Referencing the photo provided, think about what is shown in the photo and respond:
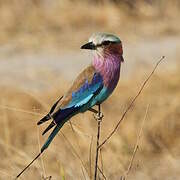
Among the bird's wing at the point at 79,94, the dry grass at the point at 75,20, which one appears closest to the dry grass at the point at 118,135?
the bird's wing at the point at 79,94

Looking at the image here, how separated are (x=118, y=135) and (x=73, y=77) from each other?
2.92 m

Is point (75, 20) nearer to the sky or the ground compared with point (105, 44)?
nearer to the ground

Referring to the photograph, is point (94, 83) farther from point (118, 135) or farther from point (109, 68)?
point (118, 135)

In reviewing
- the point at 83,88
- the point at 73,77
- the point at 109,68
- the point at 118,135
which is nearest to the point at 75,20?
the point at 73,77

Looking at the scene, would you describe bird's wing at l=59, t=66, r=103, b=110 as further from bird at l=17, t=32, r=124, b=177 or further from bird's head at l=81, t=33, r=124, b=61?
bird's head at l=81, t=33, r=124, b=61

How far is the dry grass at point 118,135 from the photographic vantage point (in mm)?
5902

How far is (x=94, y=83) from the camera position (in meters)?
3.25

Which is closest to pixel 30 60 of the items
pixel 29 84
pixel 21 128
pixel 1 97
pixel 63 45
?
pixel 63 45

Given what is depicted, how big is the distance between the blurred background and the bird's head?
0.34 m

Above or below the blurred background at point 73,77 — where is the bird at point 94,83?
above

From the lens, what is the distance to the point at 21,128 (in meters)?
7.86

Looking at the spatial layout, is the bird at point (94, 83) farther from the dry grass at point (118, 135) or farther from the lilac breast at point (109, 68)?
the dry grass at point (118, 135)

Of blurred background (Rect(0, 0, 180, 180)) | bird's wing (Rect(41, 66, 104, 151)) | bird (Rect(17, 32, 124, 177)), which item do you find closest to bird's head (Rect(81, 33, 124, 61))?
bird (Rect(17, 32, 124, 177))

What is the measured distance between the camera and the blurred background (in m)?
5.81
